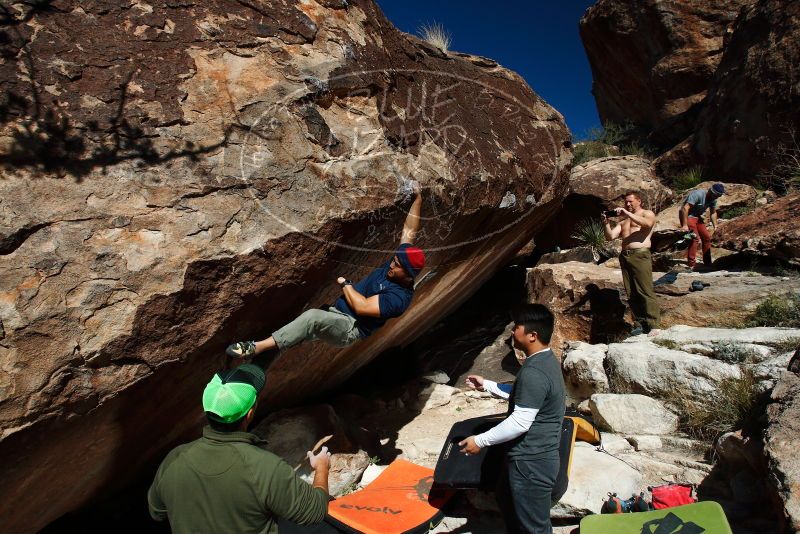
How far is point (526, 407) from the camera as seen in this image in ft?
7.27

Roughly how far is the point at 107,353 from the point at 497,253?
419 centimetres

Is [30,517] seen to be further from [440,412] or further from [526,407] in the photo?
[440,412]

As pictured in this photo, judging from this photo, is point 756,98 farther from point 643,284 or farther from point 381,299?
point 381,299

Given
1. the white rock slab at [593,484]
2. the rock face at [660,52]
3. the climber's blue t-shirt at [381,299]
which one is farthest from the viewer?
the rock face at [660,52]

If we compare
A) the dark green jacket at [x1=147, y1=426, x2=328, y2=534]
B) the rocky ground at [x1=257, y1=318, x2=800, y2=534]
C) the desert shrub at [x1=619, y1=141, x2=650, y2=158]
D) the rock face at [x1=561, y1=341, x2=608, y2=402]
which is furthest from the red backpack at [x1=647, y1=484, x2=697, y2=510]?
the desert shrub at [x1=619, y1=141, x2=650, y2=158]

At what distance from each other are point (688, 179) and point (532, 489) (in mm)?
10163

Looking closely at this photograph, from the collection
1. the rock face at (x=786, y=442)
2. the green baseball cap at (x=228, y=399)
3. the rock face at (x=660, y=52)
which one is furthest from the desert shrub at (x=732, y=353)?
the rock face at (x=660, y=52)

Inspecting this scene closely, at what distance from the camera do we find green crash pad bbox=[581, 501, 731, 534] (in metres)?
2.35

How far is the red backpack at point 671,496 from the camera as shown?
2795 millimetres

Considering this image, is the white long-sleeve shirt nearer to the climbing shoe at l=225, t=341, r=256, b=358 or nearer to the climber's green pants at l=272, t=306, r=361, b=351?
the climber's green pants at l=272, t=306, r=361, b=351

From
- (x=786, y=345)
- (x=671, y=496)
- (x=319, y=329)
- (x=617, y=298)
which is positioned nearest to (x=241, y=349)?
(x=319, y=329)

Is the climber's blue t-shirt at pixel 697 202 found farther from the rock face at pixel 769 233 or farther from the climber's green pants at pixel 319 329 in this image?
the climber's green pants at pixel 319 329

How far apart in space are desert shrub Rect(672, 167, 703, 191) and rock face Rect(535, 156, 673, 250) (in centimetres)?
103

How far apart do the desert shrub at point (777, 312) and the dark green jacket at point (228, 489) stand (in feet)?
14.1
